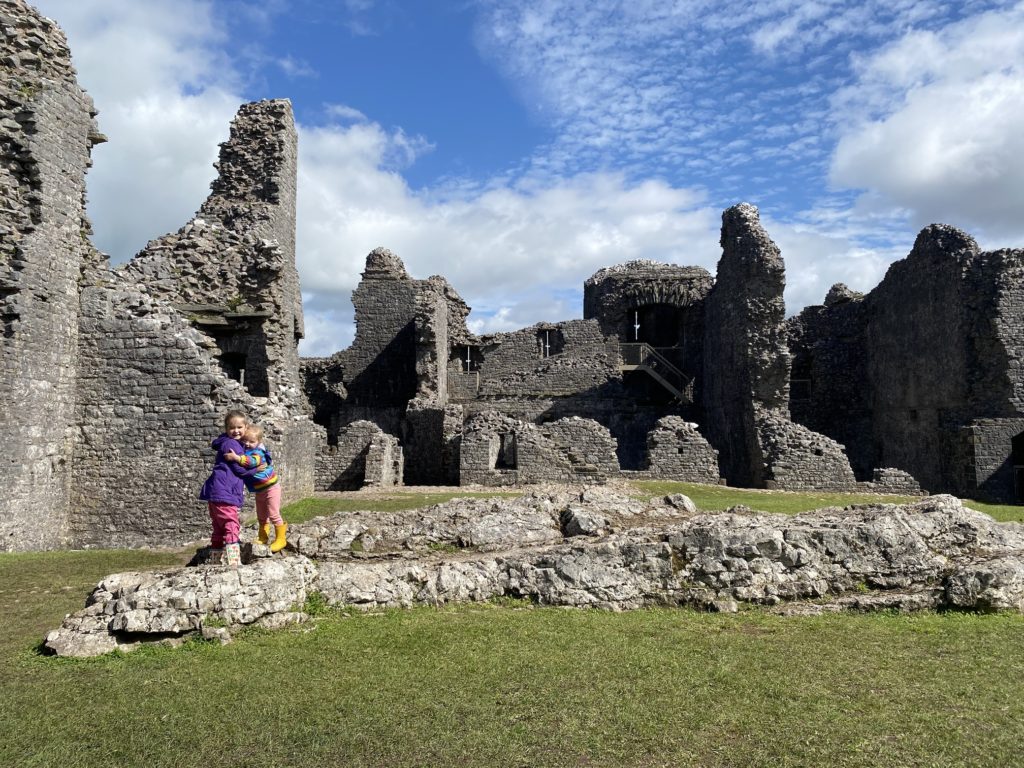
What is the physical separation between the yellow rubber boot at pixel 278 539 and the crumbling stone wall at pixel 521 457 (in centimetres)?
1398

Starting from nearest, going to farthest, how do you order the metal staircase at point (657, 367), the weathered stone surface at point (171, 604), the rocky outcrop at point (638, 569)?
the weathered stone surface at point (171, 604), the rocky outcrop at point (638, 569), the metal staircase at point (657, 367)

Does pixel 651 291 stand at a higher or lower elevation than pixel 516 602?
higher

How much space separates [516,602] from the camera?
686cm

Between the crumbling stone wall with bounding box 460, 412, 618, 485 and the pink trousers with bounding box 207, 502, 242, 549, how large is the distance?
1444 centimetres

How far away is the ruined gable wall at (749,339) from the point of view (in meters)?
25.1

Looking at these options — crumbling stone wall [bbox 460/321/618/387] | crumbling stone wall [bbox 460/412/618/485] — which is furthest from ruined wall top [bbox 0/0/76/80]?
crumbling stone wall [bbox 460/321/618/387]

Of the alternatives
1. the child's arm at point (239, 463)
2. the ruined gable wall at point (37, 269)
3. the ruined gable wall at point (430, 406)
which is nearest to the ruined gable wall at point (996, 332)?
the ruined gable wall at point (430, 406)

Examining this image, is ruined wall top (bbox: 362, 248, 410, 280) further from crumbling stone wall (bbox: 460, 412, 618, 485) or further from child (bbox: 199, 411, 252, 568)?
child (bbox: 199, 411, 252, 568)

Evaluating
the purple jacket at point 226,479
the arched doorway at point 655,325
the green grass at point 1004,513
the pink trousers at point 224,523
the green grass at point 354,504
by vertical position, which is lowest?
the green grass at point 1004,513

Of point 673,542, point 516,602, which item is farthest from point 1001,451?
point 516,602

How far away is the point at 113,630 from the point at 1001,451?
23.4m

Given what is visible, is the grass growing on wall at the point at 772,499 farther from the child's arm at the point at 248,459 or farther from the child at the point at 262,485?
the child's arm at the point at 248,459

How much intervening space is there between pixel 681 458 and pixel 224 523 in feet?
58.7

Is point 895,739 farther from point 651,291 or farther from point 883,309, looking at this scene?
point 651,291
